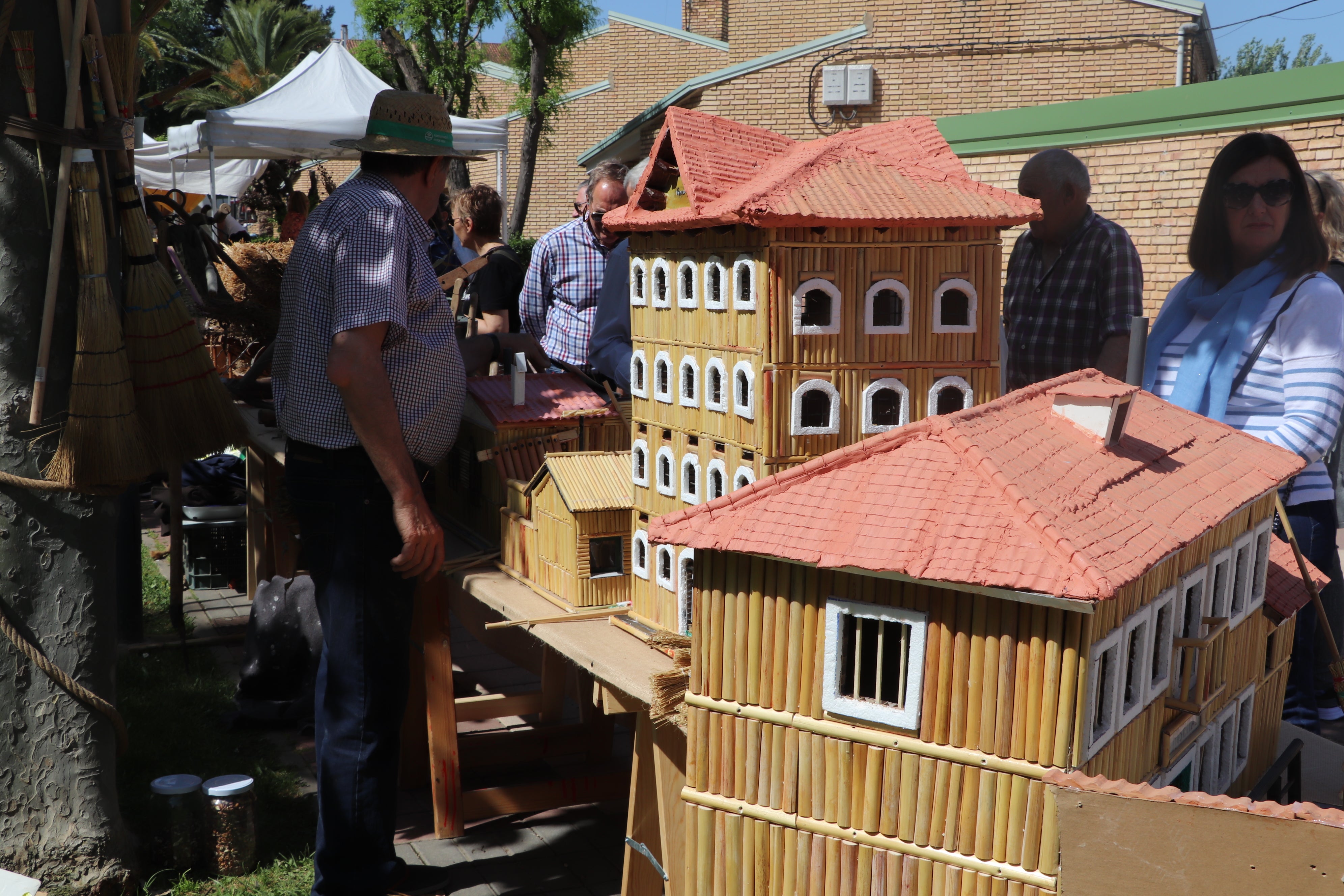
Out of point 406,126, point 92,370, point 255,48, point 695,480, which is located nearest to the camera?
point 695,480

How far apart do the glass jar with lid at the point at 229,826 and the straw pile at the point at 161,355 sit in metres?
1.11

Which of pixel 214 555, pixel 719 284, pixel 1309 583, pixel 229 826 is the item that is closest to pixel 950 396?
pixel 719 284

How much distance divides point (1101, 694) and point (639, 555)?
1350 mm

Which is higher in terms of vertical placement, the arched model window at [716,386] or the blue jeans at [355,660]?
the arched model window at [716,386]

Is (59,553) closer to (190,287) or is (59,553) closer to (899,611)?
(899,611)

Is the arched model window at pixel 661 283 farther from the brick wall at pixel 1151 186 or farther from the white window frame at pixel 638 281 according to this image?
the brick wall at pixel 1151 186

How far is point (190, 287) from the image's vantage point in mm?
6520

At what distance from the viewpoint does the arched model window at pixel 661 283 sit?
286cm

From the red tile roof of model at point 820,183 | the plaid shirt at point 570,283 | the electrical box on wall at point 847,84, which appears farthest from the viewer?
the electrical box on wall at point 847,84

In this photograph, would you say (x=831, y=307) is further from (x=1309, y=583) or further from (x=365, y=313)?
(x=1309, y=583)

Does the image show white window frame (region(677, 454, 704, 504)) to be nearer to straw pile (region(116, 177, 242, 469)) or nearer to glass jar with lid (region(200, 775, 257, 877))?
straw pile (region(116, 177, 242, 469))

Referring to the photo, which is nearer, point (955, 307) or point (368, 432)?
point (955, 307)

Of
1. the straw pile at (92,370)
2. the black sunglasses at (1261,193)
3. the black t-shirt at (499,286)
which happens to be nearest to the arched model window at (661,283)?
the straw pile at (92,370)

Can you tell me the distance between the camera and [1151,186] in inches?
381
